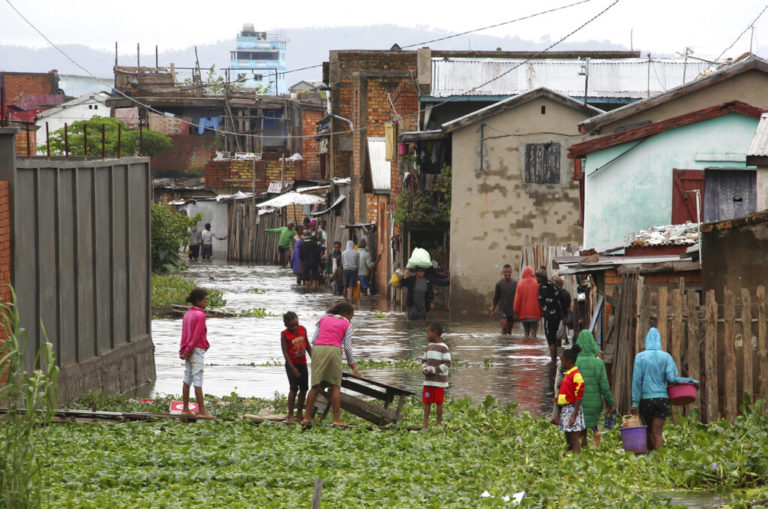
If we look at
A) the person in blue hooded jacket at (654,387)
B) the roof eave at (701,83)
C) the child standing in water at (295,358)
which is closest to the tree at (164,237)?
the roof eave at (701,83)

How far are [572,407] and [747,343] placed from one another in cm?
201

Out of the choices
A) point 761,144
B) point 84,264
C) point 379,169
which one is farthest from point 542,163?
point 84,264

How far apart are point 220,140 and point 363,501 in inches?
2890

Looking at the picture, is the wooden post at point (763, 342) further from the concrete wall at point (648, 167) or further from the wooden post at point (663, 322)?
the concrete wall at point (648, 167)

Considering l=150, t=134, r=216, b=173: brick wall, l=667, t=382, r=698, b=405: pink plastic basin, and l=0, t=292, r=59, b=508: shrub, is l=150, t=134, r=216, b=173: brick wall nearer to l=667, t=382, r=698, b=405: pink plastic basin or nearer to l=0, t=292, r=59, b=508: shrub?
l=667, t=382, r=698, b=405: pink plastic basin

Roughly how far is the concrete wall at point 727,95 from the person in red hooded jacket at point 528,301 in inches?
167

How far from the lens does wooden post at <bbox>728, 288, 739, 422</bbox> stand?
11.8 metres

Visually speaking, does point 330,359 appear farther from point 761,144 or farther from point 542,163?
point 542,163

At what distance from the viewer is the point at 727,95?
21.8 metres

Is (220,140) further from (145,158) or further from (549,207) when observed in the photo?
(145,158)

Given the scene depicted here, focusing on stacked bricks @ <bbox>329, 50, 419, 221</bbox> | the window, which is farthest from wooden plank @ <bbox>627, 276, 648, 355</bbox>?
stacked bricks @ <bbox>329, 50, 419, 221</bbox>

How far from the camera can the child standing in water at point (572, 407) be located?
11234 mm

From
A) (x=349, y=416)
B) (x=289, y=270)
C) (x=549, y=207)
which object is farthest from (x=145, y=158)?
(x=289, y=270)

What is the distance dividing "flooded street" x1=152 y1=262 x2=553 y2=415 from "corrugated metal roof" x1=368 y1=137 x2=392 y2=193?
5.03m
